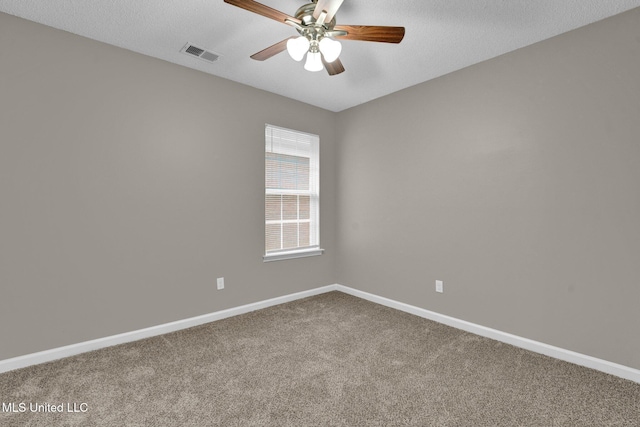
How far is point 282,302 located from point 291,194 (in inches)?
53.5

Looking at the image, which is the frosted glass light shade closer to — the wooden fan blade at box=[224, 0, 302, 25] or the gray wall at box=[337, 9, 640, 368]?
the wooden fan blade at box=[224, 0, 302, 25]

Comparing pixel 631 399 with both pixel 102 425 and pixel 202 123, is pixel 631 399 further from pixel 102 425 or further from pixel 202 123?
pixel 202 123

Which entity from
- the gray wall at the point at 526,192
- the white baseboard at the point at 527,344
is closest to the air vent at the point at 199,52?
the gray wall at the point at 526,192

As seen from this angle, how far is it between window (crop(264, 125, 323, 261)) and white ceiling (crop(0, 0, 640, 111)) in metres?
0.94

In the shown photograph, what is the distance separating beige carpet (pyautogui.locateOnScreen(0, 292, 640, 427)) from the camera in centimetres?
171

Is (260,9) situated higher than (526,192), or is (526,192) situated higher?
(260,9)

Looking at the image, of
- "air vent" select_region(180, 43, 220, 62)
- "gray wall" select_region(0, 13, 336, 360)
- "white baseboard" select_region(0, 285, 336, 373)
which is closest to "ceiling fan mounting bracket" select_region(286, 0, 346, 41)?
"air vent" select_region(180, 43, 220, 62)

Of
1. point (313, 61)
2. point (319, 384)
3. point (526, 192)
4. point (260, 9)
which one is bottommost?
point (319, 384)

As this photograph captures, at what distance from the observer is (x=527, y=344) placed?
254 centimetres

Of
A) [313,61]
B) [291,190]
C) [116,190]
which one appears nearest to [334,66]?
[313,61]

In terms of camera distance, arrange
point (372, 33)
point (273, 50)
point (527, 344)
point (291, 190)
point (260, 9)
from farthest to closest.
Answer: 1. point (291, 190)
2. point (527, 344)
3. point (273, 50)
4. point (372, 33)
5. point (260, 9)

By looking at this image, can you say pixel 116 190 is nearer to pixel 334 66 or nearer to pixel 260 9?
pixel 260 9

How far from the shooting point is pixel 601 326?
2.22m

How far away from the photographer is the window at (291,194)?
12.1 ft
